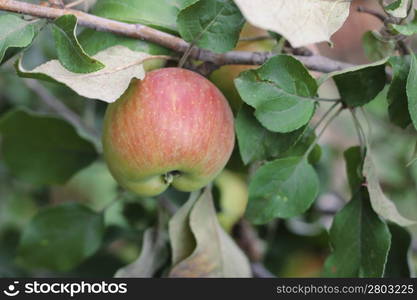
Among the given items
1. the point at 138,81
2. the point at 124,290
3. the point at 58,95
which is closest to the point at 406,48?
the point at 138,81

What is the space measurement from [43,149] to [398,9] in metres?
0.67

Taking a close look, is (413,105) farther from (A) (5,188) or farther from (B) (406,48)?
(A) (5,188)

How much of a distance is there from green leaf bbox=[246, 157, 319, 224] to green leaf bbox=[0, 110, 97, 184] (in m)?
0.41

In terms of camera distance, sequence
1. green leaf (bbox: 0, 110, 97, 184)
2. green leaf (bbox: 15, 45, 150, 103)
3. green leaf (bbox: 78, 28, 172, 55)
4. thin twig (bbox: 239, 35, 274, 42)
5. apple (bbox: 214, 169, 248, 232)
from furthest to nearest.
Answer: apple (bbox: 214, 169, 248, 232)
green leaf (bbox: 0, 110, 97, 184)
thin twig (bbox: 239, 35, 274, 42)
green leaf (bbox: 78, 28, 172, 55)
green leaf (bbox: 15, 45, 150, 103)

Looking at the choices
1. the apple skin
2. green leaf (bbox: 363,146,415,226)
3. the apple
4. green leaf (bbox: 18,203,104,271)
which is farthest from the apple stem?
the apple

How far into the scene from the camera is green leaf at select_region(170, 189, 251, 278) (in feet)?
2.90

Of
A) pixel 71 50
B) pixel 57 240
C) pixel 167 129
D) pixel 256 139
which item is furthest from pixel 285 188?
pixel 57 240

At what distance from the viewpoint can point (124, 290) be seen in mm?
924

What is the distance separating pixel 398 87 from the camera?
749 millimetres

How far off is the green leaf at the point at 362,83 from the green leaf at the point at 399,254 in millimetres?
232

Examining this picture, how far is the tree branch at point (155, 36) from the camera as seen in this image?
0.71 m

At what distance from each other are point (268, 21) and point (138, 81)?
211 mm

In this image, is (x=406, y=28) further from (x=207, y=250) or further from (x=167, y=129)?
(x=207, y=250)

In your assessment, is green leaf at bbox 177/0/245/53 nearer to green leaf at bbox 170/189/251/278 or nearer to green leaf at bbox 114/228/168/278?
green leaf at bbox 170/189/251/278
